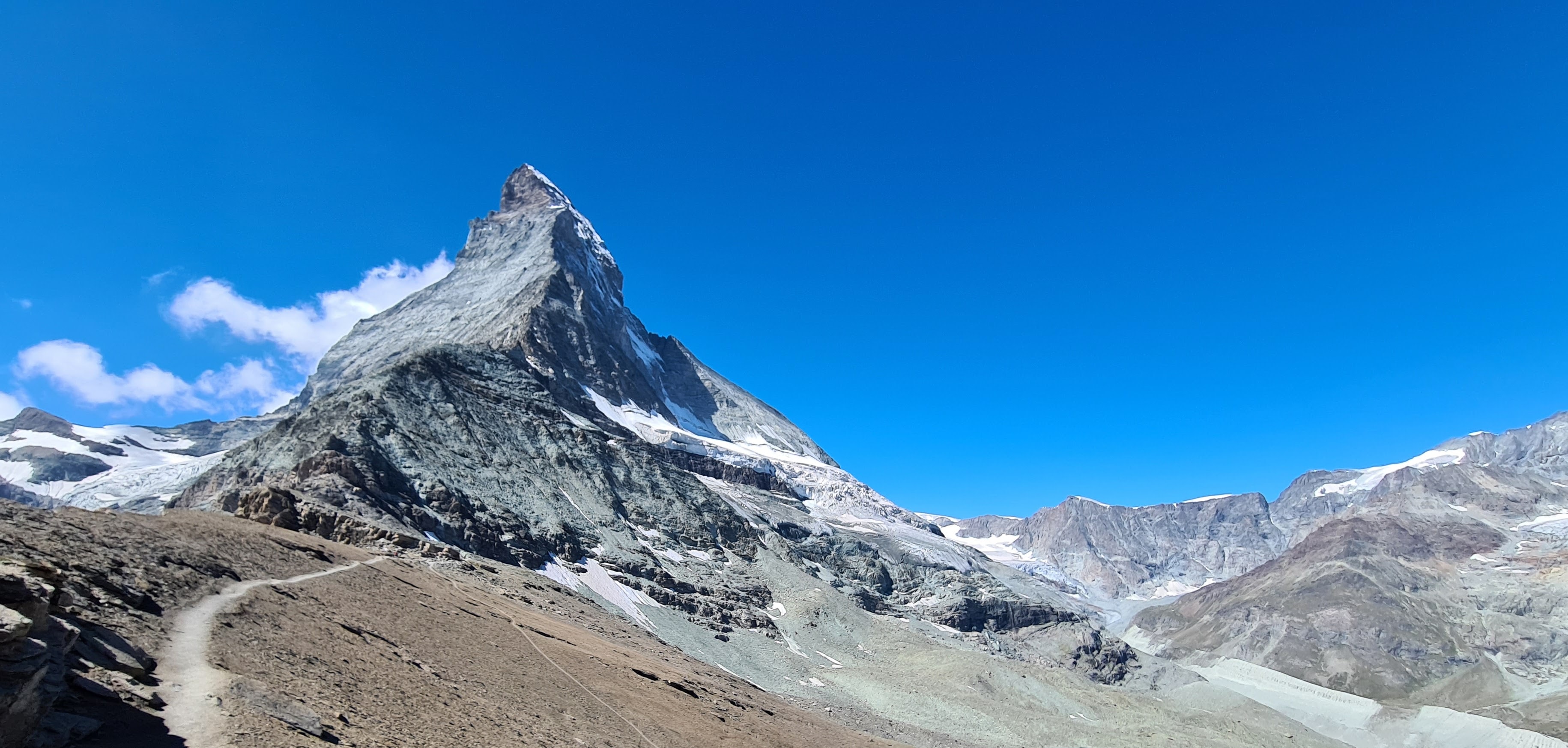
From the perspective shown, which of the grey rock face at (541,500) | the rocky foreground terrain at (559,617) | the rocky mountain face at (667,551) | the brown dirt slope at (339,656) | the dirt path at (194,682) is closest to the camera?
the dirt path at (194,682)

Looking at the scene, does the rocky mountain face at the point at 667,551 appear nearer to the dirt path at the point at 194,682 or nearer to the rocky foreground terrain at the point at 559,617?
the rocky foreground terrain at the point at 559,617

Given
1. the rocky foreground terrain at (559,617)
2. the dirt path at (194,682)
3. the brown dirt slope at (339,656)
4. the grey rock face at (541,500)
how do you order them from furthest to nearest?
1. the grey rock face at (541,500)
2. the rocky foreground terrain at (559,617)
3. the brown dirt slope at (339,656)
4. the dirt path at (194,682)

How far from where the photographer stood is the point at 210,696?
15.5 metres

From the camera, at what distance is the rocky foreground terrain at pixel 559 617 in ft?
58.7

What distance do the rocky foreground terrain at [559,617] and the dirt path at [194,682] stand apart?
82 mm

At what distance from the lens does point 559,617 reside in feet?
161

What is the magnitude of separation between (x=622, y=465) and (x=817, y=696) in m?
57.8

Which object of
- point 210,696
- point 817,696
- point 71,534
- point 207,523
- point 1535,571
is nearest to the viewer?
point 210,696

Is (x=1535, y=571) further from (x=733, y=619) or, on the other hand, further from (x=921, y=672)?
(x=733, y=619)

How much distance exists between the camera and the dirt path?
14.0 m

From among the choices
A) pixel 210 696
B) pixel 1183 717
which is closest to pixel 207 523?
pixel 210 696

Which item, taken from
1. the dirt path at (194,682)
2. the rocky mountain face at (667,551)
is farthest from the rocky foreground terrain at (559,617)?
the rocky mountain face at (667,551)

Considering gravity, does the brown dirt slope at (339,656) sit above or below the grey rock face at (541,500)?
below

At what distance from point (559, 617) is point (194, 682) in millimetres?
33909
